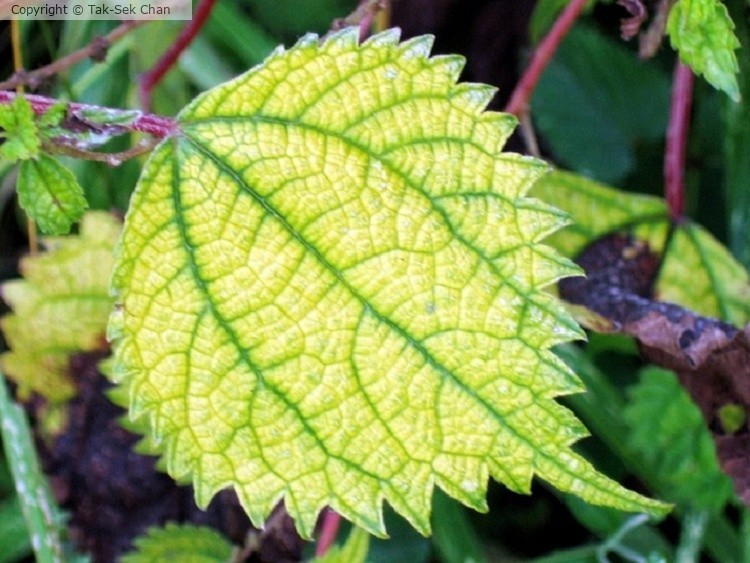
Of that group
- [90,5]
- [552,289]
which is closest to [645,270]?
[552,289]

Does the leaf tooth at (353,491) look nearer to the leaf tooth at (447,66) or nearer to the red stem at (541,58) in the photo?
the leaf tooth at (447,66)

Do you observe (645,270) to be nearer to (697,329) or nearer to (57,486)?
(697,329)

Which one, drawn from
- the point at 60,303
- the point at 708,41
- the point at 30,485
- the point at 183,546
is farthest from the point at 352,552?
the point at 708,41

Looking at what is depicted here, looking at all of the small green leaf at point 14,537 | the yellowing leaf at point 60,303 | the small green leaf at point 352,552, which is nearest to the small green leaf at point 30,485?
the yellowing leaf at point 60,303

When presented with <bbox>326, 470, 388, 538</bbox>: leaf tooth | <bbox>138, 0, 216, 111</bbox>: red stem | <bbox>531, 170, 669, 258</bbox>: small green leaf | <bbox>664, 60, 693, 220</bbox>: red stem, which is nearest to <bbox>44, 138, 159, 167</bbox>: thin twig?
<bbox>326, 470, 388, 538</bbox>: leaf tooth

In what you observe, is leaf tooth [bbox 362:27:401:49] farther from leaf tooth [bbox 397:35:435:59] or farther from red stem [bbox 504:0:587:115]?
red stem [bbox 504:0:587:115]

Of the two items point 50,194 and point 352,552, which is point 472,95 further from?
point 352,552
